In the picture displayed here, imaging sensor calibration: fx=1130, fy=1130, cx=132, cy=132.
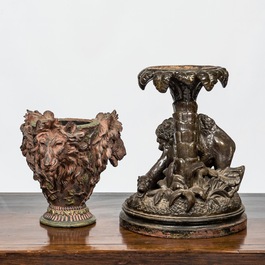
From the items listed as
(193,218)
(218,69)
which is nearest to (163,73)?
(218,69)

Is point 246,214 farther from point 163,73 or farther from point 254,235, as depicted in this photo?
point 163,73

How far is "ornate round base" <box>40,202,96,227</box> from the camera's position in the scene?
9.14 feet

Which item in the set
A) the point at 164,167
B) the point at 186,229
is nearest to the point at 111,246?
the point at 186,229

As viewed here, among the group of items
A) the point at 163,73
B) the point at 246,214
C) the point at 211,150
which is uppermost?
the point at 163,73

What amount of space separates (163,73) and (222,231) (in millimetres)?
402

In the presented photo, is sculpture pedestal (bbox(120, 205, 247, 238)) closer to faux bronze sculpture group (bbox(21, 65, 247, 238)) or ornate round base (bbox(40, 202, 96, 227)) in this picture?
faux bronze sculpture group (bbox(21, 65, 247, 238))

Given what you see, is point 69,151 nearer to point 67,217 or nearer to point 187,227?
point 67,217

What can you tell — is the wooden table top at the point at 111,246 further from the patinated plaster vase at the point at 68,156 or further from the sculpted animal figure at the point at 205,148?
the sculpted animal figure at the point at 205,148

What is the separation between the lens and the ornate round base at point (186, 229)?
2.67 metres

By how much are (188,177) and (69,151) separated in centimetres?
29

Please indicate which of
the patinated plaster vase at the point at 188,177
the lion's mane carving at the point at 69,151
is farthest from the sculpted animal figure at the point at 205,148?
the lion's mane carving at the point at 69,151

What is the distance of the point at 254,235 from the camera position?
2703 mm

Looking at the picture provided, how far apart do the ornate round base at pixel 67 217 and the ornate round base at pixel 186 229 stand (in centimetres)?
13

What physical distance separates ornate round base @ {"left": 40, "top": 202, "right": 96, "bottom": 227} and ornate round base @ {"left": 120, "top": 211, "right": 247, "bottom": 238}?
0.41ft
